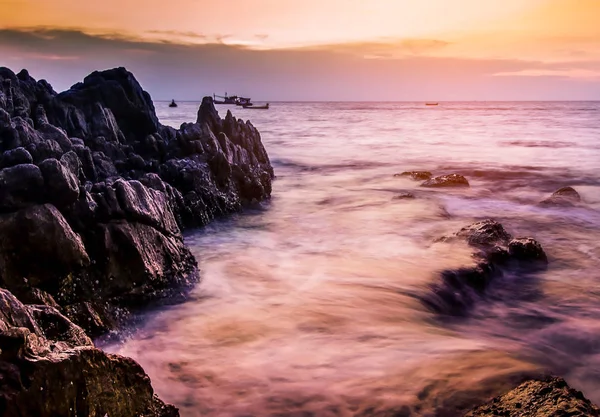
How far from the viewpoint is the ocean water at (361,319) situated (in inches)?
229

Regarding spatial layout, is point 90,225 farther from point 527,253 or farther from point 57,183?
point 527,253

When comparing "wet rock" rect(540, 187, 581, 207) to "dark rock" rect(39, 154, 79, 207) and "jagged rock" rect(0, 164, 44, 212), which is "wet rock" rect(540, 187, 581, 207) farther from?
"jagged rock" rect(0, 164, 44, 212)

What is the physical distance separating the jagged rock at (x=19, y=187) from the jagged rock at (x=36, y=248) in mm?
152

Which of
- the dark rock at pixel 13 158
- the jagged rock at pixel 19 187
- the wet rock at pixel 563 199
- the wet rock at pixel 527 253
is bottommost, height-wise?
the wet rock at pixel 527 253

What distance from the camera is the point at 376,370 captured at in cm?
629

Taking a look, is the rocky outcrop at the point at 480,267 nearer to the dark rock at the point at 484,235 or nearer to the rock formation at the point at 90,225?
the dark rock at the point at 484,235

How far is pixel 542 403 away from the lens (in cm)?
429

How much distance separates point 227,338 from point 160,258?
1.78 m

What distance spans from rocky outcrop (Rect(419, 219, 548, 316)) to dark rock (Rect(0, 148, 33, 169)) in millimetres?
6773

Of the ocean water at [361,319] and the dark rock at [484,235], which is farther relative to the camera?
the dark rock at [484,235]

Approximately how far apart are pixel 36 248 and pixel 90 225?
1.12 m

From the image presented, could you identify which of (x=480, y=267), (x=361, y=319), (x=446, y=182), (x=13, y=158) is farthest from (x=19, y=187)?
(x=446, y=182)

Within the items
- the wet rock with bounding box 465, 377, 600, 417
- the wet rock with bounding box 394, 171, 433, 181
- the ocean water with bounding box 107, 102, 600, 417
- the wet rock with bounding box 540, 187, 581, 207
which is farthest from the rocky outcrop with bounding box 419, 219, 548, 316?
the wet rock with bounding box 394, 171, 433, 181

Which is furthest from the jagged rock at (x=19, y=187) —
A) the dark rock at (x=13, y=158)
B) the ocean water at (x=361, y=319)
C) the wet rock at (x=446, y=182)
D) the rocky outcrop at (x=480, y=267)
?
the wet rock at (x=446, y=182)
